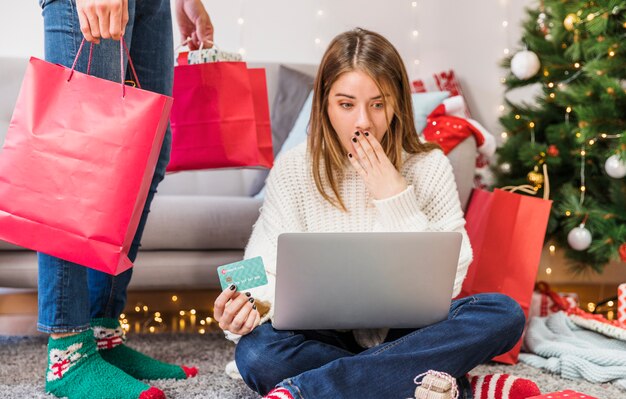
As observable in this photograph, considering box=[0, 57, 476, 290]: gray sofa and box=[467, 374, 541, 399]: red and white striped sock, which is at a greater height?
box=[0, 57, 476, 290]: gray sofa

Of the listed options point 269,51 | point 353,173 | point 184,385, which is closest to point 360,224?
point 353,173

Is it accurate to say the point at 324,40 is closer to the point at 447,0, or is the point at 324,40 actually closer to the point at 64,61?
the point at 447,0

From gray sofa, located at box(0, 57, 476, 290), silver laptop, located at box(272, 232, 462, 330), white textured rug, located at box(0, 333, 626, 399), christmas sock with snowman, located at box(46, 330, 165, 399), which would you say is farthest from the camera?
gray sofa, located at box(0, 57, 476, 290)

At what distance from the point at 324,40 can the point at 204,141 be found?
1.42 metres

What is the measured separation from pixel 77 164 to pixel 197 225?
796 millimetres

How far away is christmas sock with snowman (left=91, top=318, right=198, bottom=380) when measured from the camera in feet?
4.70

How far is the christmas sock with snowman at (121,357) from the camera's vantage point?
1432 mm

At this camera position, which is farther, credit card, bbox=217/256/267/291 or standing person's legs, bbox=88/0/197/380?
standing person's legs, bbox=88/0/197/380

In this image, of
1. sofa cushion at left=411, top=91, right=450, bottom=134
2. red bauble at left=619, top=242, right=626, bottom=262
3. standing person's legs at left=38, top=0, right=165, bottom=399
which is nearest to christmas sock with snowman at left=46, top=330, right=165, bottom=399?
standing person's legs at left=38, top=0, right=165, bottom=399

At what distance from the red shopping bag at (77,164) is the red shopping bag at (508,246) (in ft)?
3.32

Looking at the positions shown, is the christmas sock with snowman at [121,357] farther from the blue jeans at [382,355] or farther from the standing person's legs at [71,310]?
the blue jeans at [382,355]

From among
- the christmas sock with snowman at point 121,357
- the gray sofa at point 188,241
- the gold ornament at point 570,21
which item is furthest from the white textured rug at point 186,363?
the gold ornament at point 570,21

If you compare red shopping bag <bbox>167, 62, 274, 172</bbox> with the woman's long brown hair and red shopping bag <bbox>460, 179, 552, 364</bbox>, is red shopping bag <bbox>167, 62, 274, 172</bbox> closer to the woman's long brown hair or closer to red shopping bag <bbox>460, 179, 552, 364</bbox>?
the woman's long brown hair

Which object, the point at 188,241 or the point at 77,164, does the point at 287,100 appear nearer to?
the point at 188,241
